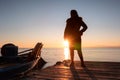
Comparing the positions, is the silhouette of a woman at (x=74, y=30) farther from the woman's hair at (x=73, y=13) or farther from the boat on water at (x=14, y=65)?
the boat on water at (x=14, y=65)

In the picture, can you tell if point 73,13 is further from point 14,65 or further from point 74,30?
point 14,65

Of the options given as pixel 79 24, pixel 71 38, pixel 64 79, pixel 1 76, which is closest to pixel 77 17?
pixel 79 24

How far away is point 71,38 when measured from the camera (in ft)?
33.5

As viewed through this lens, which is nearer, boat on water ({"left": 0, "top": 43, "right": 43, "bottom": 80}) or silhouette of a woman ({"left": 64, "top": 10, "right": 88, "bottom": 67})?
silhouette of a woman ({"left": 64, "top": 10, "right": 88, "bottom": 67})

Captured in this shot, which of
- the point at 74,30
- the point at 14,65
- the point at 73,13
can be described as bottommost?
the point at 14,65

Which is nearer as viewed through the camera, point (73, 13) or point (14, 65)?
point (73, 13)

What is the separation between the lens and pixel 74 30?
33.3ft

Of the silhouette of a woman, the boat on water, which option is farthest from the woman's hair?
the boat on water

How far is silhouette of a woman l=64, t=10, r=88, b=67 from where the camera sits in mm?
9992

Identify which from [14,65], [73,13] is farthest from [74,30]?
[14,65]

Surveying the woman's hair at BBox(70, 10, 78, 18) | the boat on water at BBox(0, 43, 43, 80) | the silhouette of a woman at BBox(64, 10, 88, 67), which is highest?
the woman's hair at BBox(70, 10, 78, 18)

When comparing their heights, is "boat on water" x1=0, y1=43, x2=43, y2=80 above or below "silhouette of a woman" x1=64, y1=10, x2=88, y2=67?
below

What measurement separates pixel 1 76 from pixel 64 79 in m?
4.80

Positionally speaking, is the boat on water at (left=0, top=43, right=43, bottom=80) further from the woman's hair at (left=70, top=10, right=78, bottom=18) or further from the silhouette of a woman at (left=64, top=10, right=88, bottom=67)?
the woman's hair at (left=70, top=10, right=78, bottom=18)
